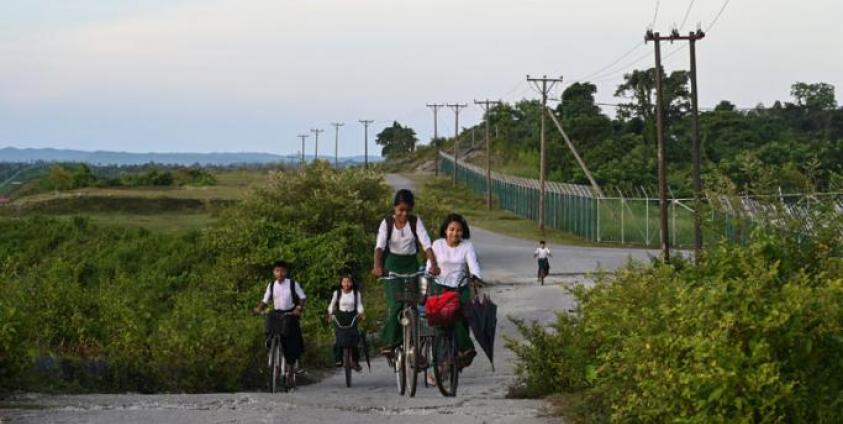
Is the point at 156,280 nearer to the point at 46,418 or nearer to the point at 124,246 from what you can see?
the point at 124,246

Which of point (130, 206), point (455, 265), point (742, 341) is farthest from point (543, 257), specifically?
point (130, 206)

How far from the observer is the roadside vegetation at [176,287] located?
1548cm

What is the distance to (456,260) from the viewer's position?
12.4 meters

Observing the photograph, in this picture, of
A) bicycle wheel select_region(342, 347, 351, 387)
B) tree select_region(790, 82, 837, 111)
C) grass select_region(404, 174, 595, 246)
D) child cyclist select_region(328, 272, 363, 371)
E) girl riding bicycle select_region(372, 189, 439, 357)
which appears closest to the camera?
girl riding bicycle select_region(372, 189, 439, 357)

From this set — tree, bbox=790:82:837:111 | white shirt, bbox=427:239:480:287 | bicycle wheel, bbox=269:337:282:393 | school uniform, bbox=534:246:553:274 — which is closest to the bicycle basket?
bicycle wheel, bbox=269:337:282:393

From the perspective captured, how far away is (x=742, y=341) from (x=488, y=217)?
69997 millimetres

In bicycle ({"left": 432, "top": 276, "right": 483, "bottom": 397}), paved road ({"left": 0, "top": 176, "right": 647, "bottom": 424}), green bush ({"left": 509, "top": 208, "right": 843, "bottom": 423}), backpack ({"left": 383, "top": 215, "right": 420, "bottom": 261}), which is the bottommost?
paved road ({"left": 0, "top": 176, "right": 647, "bottom": 424})

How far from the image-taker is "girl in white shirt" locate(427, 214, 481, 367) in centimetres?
1239

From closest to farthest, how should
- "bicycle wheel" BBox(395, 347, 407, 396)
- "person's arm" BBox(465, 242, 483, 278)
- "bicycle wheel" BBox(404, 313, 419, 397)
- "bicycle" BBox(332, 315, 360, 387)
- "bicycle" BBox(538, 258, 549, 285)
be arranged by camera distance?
"person's arm" BBox(465, 242, 483, 278)
"bicycle wheel" BBox(404, 313, 419, 397)
"bicycle wheel" BBox(395, 347, 407, 396)
"bicycle" BBox(332, 315, 360, 387)
"bicycle" BBox(538, 258, 549, 285)

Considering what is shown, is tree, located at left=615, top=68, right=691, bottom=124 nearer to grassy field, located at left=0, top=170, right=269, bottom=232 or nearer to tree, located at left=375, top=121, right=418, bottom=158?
grassy field, located at left=0, top=170, right=269, bottom=232

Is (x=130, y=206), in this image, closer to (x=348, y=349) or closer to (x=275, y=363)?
(x=348, y=349)

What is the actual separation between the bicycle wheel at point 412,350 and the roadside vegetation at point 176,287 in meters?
3.48

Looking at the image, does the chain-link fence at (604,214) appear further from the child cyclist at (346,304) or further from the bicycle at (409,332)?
the bicycle at (409,332)

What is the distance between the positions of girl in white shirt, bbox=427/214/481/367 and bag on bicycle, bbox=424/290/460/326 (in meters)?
0.14
